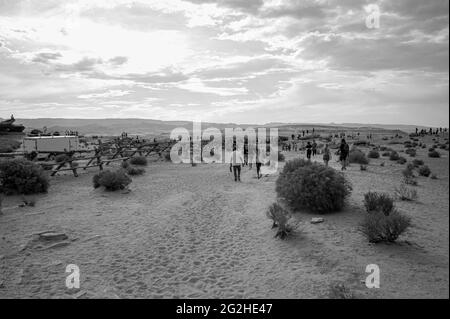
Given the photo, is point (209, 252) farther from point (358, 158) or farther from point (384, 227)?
point (358, 158)

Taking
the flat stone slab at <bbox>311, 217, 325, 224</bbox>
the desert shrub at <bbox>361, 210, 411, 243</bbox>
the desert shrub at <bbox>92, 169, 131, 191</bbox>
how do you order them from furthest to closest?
1. the desert shrub at <bbox>92, 169, 131, 191</bbox>
2. the flat stone slab at <bbox>311, 217, 325, 224</bbox>
3. the desert shrub at <bbox>361, 210, 411, 243</bbox>

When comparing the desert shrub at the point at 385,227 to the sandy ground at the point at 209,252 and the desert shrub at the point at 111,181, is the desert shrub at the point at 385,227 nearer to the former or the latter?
the sandy ground at the point at 209,252

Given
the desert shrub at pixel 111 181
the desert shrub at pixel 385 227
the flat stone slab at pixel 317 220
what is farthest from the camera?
the desert shrub at pixel 111 181

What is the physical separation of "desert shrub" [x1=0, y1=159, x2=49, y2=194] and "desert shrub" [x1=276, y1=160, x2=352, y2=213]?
412 inches

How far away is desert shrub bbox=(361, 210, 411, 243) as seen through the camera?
6875mm

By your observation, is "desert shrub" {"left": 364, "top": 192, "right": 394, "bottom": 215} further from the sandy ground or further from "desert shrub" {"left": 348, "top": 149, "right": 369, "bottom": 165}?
"desert shrub" {"left": 348, "top": 149, "right": 369, "bottom": 165}

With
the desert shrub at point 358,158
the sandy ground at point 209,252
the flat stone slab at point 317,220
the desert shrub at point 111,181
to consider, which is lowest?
the sandy ground at point 209,252

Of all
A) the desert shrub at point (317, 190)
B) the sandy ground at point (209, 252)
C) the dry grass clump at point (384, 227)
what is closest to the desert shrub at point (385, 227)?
the dry grass clump at point (384, 227)

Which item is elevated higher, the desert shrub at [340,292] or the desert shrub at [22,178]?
the desert shrub at [22,178]

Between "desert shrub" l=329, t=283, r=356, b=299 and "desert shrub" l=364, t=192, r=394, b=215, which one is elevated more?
"desert shrub" l=364, t=192, r=394, b=215

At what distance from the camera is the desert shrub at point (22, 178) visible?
570 inches

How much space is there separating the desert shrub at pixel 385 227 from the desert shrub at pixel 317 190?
2581 millimetres

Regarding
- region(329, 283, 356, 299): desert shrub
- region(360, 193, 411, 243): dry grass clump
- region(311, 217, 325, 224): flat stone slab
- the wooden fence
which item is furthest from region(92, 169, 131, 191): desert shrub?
region(329, 283, 356, 299): desert shrub
